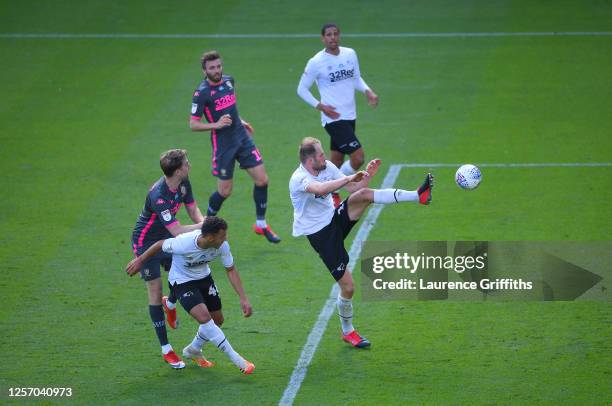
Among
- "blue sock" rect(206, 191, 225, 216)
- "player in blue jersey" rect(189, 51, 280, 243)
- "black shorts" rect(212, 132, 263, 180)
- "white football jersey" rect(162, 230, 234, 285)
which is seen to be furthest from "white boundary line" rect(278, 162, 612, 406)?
"blue sock" rect(206, 191, 225, 216)

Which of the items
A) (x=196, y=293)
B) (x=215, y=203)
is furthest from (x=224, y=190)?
(x=196, y=293)

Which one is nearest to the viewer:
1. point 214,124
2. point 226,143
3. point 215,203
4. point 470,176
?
point 470,176

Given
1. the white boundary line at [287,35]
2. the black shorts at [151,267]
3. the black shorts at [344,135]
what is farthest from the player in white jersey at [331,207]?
the white boundary line at [287,35]

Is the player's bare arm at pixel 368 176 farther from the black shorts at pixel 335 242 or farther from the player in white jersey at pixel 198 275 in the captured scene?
the player in white jersey at pixel 198 275

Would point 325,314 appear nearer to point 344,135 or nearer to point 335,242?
point 335,242

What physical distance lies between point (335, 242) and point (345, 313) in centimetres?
79

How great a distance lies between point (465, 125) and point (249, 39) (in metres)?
6.57

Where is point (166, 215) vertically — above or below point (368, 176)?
below

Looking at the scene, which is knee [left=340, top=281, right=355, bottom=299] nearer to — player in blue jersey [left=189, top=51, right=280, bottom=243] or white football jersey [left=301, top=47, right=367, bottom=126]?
player in blue jersey [left=189, top=51, right=280, bottom=243]

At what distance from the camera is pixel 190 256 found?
9.80 m

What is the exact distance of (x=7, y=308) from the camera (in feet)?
39.3

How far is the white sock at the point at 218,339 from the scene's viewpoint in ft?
32.3

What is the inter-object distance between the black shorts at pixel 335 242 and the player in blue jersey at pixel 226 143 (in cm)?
325

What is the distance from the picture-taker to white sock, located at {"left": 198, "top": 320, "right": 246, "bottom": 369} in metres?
9.85
